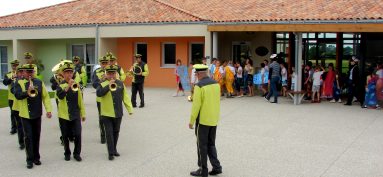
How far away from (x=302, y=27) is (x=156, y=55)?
26.2ft

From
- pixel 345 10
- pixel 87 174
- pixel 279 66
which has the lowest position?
pixel 87 174

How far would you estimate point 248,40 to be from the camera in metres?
20.2

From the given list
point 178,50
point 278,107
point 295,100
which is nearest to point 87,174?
point 278,107

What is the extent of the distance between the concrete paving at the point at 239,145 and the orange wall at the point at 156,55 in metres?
7.17

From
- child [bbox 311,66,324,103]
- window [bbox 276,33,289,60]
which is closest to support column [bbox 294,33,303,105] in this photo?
child [bbox 311,66,324,103]

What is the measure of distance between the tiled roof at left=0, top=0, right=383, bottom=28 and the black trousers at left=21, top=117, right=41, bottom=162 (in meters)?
9.97

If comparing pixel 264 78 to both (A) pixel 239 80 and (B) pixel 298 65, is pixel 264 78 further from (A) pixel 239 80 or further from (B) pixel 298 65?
(B) pixel 298 65

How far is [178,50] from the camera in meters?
20.3

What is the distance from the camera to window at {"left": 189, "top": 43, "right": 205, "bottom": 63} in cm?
2009

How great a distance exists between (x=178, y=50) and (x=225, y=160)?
42.5 ft

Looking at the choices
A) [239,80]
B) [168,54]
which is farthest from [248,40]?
[239,80]

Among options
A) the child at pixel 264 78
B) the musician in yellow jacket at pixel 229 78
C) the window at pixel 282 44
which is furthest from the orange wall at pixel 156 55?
the child at pixel 264 78

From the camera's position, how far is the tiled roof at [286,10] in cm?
1480

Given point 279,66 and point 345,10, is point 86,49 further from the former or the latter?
point 345,10
